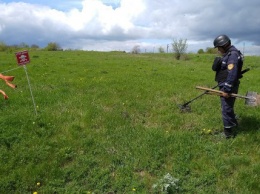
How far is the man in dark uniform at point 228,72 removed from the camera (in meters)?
8.63

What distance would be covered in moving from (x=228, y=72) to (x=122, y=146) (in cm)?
336

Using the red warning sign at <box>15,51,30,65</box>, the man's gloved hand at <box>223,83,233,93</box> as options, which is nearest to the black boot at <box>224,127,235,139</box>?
the man's gloved hand at <box>223,83,233,93</box>

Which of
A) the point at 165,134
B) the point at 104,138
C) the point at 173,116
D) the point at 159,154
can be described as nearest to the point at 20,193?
the point at 104,138

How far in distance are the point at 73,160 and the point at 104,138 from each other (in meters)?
1.26

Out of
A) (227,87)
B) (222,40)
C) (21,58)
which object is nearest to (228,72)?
(227,87)

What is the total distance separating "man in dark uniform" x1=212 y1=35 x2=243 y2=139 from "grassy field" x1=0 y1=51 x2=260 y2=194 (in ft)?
1.96

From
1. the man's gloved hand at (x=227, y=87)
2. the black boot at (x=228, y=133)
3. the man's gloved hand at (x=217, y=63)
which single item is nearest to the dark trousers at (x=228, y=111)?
the black boot at (x=228, y=133)

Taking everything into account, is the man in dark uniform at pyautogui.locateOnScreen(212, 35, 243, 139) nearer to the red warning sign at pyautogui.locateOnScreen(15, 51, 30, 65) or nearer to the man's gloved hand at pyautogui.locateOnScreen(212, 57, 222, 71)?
the man's gloved hand at pyautogui.locateOnScreen(212, 57, 222, 71)

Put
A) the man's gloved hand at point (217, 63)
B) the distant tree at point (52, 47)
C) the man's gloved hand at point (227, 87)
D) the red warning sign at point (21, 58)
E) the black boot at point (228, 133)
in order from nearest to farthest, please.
→ the man's gloved hand at point (227, 87), the man's gloved hand at point (217, 63), the black boot at point (228, 133), the red warning sign at point (21, 58), the distant tree at point (52, 47)

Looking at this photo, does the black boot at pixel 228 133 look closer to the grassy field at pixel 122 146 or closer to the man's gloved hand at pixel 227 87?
the grassy field at pixel 122 146

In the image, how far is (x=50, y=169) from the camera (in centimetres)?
816

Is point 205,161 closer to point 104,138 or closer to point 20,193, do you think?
point 104,138

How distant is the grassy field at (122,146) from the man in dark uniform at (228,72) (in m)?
0.60

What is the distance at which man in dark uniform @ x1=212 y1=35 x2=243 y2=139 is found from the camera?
863cm
